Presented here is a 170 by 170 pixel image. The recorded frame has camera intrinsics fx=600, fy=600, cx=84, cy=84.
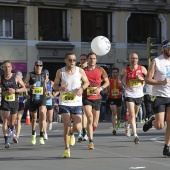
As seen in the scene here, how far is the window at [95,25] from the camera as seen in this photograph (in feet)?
137

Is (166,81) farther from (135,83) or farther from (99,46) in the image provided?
(99,46)

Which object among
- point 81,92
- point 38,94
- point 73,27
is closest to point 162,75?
point 81,92

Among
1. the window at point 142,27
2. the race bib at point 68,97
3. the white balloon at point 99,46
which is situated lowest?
the race bib at point 68,97

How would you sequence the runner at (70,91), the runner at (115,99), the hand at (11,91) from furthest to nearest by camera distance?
the runner at (115,99), the hand at (11,91), the runner at (70,91)

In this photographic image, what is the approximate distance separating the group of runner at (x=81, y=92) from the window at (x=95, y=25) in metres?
25.4

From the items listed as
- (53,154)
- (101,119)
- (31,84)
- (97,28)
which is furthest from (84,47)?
(53,154)

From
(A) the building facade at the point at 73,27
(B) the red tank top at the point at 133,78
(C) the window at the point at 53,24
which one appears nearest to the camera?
(B) the red tank top at the point at 133,78

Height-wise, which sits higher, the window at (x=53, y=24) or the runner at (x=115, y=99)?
the window at (x=53, y=24)

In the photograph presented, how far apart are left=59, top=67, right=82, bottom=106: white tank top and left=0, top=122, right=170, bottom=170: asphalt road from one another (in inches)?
41.6

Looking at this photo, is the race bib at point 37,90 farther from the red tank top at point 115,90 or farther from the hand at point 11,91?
the red tank top at point 115,90

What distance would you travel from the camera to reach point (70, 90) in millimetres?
11594

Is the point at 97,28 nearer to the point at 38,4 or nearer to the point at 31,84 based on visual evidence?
the point at 38,4

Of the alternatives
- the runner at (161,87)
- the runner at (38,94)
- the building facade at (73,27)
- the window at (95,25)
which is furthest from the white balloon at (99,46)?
the window at (95,25)

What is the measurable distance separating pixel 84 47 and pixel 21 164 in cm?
3105
